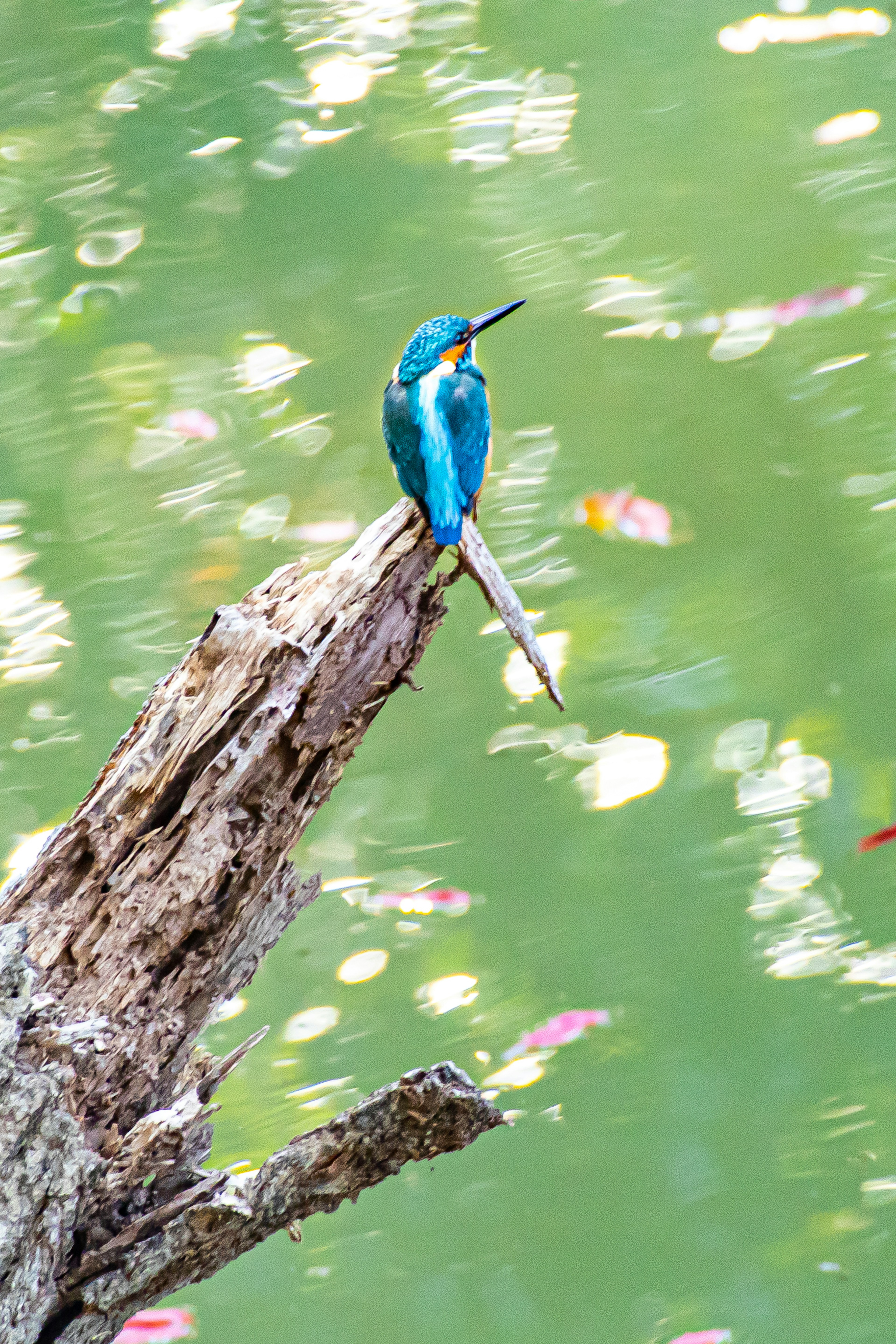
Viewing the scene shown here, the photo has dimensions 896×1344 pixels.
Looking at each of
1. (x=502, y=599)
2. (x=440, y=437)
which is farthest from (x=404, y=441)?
(x=502, y=599)

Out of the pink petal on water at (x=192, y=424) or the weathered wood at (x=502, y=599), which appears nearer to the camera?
the weathered wood at (x=502, y=599)

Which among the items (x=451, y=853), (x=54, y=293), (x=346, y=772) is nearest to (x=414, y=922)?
(x=451, y=853)

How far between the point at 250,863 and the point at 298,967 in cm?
94

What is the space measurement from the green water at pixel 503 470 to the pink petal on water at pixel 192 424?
0.01 metres

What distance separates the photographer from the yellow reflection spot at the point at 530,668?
181 centimetres

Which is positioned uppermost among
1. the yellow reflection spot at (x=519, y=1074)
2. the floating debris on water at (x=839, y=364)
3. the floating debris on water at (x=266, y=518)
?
the floating debris on water at (x=839, y=364)

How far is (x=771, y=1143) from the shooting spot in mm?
1972

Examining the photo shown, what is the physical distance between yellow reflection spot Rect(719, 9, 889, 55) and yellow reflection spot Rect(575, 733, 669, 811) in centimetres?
106

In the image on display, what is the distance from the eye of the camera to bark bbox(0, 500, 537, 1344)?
2.73 feet

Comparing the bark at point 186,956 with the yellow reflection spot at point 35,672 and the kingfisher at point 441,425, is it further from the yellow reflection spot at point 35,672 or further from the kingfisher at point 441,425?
the yellow reflection spot at point 35,672

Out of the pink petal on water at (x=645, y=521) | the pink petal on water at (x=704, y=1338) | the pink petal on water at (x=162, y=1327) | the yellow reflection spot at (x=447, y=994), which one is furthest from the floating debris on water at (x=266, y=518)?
the pink petal on water at (x=704, y=1338)

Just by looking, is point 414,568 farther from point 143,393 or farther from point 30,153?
point 30,153

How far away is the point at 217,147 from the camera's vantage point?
1.72 m

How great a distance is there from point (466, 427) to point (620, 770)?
0.89 meters
